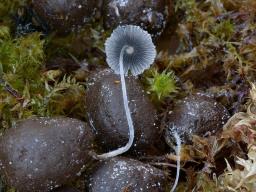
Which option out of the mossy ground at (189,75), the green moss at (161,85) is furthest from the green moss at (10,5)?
the green moss at (161,85)

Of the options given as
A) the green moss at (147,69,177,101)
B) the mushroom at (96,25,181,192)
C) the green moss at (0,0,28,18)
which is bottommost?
the green moss at (147,69,177,101)

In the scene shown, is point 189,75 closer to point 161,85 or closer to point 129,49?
point 161,85

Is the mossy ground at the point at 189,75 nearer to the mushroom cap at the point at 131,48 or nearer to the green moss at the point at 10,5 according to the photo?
the green moss at the point at 10,5

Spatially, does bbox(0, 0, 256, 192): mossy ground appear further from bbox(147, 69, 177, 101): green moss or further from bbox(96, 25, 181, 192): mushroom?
bbox(96, 25, 181, 192): mushroom

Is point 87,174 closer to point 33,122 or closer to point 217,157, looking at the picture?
point 33,122

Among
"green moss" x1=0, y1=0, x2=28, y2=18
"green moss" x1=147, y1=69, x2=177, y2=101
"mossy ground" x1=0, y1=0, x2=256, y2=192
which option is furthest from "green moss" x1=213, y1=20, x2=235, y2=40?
"green moss" x1=0, y1=0, x2=28, y2=18

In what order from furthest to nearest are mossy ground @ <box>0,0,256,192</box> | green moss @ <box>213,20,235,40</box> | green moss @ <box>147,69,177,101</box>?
green moss @ <box>213,20,235,40</box> < green moss @ <box>147,69,177,101</box> < mossy ground @ <box>0,0,256,192</box>

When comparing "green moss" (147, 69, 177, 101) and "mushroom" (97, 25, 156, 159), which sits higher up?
"mushroom" (97, 25, 156, 159)

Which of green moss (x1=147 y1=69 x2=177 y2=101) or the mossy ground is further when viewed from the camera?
green moss (x1=147 y1=69 x2=177 y2=101)

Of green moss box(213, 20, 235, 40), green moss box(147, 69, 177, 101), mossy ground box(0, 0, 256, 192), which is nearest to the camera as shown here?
mossy ground box(0, 0, 256, 192)
